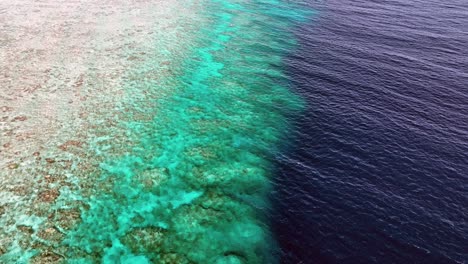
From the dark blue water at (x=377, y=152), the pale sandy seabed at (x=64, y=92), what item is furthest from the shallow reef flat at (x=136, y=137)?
the dark blue water at (x=377, y=152)

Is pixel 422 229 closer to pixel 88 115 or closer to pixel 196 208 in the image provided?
pixel 196 208

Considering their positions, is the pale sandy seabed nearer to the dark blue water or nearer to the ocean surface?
the ocean surface

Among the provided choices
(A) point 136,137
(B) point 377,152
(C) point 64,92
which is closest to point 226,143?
(A) point 136,137

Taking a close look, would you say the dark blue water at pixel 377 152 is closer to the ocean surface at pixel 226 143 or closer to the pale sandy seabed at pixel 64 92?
the ocean surface at pixel 226 143

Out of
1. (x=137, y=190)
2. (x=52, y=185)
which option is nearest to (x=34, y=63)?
(x=52, y=185)

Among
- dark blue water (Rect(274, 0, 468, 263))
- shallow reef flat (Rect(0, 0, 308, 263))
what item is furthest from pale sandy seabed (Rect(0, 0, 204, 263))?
dark blue water (Rect(274, 0, 468, 263))
